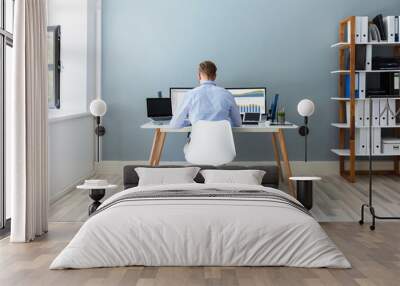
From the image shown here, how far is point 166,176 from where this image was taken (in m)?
5.57

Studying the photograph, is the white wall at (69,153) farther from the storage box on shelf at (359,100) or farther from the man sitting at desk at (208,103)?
the storage box on shelf at (359,100)

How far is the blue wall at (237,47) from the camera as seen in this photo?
8445 mm

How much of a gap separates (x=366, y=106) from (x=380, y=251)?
11.5 ft

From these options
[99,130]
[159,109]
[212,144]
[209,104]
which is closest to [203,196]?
[212,144]

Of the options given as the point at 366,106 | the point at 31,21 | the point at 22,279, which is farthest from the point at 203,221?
the point at 366,106

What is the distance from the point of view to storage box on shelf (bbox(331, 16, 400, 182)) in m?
7.96

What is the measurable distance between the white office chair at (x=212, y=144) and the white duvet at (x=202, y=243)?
1890 mm

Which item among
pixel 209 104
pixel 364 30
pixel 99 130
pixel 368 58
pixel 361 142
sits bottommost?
pixel 361 142

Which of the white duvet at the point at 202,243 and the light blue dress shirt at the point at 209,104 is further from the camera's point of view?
the light blue dress shirt at the point at 209,104

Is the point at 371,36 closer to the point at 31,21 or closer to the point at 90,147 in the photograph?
the point at 90,147

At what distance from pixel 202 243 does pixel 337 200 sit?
2791mm

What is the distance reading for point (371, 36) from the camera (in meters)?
8.07

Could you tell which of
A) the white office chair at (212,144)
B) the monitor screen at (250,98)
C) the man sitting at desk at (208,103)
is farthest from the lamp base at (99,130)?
the monitor screen at (250,98)

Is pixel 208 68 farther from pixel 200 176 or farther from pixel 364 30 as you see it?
pixel 364 30
